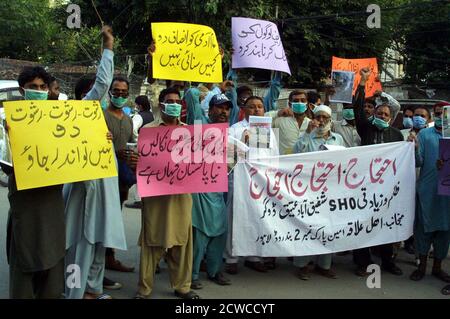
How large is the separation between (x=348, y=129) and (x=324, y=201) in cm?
112

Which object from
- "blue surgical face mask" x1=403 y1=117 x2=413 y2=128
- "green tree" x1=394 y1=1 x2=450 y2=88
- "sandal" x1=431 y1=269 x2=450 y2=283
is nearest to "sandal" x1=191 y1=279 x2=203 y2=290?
"sandal" x1=431 y1=269 x2=450 y2=283

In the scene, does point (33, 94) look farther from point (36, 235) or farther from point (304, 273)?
point (304, 273)

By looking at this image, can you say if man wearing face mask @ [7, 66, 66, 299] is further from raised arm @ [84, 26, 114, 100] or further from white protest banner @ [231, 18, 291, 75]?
white protest banner @ [231, 18, 291, 75]

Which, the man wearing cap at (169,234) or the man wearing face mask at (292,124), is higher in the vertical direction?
the man wearing face mask at (292,124)

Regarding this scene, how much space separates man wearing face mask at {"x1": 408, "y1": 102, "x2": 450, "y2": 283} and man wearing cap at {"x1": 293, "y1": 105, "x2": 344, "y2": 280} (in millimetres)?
780

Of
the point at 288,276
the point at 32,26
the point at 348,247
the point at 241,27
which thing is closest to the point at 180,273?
the point at 288,276

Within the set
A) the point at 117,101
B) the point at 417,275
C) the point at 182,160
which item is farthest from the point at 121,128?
the point at 417,275

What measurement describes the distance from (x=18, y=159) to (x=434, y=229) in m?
3.66

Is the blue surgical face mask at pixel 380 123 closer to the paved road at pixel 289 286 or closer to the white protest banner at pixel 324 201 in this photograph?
the white protest banner at pixel 324 201

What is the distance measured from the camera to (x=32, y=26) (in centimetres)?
2164

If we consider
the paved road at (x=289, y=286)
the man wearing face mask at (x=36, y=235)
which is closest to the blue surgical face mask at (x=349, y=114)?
the paved road at (x=289, y=286)

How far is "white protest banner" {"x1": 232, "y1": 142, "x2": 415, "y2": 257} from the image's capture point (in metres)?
4.62

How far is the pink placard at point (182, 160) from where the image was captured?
4.00 m

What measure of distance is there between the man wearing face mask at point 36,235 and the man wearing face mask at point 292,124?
2.88 meters
